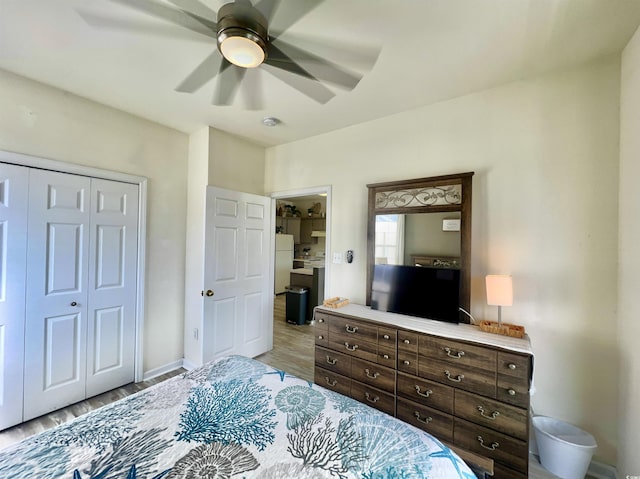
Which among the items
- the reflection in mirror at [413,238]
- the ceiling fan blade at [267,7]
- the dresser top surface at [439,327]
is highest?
the ceiling fan blade at [267,7]

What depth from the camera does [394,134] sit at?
263cm

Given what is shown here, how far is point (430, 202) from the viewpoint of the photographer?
7.64 feet

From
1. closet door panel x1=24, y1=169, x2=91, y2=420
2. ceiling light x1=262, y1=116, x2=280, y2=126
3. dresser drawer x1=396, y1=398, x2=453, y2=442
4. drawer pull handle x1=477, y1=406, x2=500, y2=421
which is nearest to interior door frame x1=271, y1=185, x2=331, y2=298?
ceiling light x1=262, y1=116, x2=280, y2=126

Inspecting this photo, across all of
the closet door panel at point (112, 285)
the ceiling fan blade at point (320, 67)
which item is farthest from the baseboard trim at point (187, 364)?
the ceiling fan blade at point (320, 67)

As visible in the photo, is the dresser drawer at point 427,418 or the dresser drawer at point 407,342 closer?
the dresser drawer at point 427,418

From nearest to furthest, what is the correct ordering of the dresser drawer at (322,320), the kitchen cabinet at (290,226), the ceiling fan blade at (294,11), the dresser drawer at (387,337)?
1. the ceiling fan blade at (294,11)
2. the dresser drawer at (387,337)
3. the dresser drawer at (322,320)
4. the kitchen cabinet at (290,226)

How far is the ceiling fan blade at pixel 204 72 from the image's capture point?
1.53 meters

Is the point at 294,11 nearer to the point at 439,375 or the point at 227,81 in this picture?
the point at 227,81

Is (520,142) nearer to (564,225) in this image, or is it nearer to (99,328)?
(564,225)

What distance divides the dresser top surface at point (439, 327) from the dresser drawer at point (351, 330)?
5 cm

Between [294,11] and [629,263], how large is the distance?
2.35 m

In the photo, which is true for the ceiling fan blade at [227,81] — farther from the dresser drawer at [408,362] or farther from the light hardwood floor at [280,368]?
the light hardwood floor at [280,368]

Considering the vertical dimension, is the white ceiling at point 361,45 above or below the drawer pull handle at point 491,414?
above

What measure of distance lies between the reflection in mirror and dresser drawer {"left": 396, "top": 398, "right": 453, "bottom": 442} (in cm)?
109
